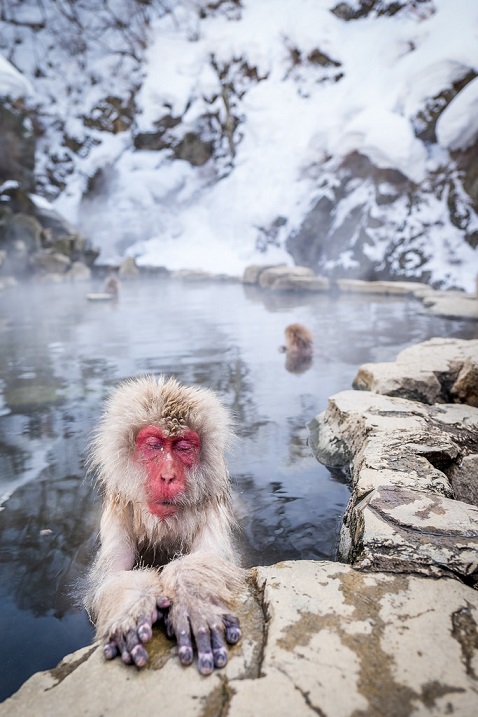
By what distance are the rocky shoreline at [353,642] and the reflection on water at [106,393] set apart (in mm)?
548

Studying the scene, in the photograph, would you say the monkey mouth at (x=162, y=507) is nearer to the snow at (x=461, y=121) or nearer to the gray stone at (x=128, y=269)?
the snow at (x=461, y=121)

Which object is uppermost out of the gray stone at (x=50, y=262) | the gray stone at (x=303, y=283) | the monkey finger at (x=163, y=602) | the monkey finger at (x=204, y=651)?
the gray stone at (x=50, y=262)

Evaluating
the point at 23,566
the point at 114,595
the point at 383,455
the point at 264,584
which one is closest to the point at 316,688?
the point at 264,584

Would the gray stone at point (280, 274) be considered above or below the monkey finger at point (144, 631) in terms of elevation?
above

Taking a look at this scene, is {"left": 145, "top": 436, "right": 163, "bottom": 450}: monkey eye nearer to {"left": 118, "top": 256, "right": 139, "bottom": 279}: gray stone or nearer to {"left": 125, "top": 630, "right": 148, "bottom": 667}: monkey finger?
{"left": 125, "top": 630, "right": 148, "bottom": 667}: monkey finger

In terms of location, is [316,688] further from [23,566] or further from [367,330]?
[367,330]

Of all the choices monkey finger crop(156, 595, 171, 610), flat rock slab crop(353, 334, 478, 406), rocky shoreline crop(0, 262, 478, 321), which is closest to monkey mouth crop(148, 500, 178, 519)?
monkey finger crop(156, 595, 171, 610)

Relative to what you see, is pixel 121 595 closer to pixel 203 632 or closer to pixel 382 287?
pixel 203 632

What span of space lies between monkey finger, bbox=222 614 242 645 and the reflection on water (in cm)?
70

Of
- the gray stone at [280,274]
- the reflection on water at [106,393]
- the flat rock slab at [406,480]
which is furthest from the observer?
the gray stone at [280,274]

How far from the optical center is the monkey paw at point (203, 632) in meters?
0.99

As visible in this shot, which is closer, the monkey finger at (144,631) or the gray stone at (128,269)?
the monkey finger at (144,631)

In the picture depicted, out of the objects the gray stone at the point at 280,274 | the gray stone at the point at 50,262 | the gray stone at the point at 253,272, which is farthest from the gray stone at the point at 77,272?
the gray stone at the point at 280,274

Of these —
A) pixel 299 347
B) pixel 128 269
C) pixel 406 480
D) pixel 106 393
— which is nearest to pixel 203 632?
pixel 406 480
